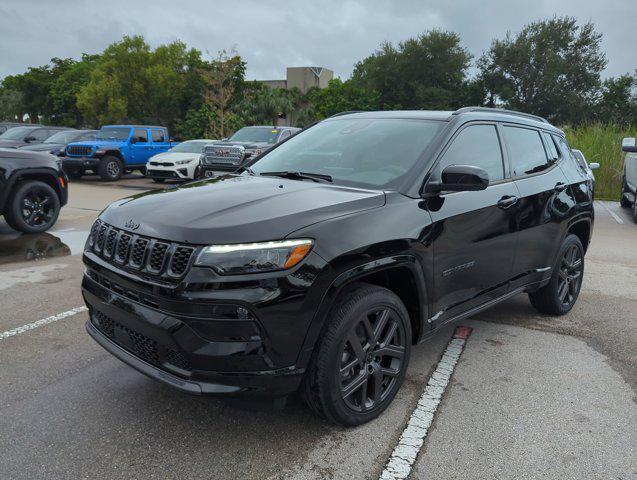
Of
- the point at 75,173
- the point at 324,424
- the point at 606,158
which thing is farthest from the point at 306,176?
the point at 606,158

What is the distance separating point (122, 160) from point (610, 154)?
51.1 feet

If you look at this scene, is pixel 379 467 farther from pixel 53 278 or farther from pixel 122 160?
pixel 122 160

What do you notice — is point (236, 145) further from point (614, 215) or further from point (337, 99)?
Result: point (337, 99)

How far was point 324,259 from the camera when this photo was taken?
2.53 m

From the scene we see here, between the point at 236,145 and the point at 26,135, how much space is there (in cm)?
1028

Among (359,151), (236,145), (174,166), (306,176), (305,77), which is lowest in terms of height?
(174,166)

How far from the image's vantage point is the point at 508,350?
412cm

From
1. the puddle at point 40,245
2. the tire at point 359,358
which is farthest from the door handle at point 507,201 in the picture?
the puddle at point 40,245

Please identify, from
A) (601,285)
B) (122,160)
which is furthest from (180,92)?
(601,285)

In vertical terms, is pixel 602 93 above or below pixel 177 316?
above

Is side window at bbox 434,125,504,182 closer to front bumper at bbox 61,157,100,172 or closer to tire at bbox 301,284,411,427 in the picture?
tire at bbox 301,284,411,427

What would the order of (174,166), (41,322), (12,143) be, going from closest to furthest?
(41,322) → (174,166) → (12,143)

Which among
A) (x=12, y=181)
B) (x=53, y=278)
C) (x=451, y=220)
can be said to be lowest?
(x=53, y=278)

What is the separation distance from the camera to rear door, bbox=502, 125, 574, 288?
13.3ft
